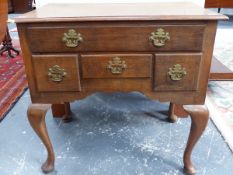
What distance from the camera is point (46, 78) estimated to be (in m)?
1.04

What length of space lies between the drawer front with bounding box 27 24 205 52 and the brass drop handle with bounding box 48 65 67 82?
79mm

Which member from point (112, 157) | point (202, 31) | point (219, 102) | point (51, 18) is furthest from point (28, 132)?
point (219, 102)

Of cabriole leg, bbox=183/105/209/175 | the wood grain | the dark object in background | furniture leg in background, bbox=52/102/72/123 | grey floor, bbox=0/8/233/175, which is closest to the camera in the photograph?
cabriole leg, bbox=183/105/209/175

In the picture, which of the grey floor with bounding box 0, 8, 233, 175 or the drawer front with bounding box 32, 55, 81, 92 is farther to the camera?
the grey floor with bounding box 0, 8, 233, 175

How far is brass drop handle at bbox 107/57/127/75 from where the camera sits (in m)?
1.00

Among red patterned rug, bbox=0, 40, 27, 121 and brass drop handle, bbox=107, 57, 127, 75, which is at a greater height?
brass drop handle, bbox=107, 57, 127, 75

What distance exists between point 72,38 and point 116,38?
17cm

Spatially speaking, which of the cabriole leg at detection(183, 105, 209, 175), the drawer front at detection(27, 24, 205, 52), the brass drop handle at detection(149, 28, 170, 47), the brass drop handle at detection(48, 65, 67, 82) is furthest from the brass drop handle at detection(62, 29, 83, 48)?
the cabriole leg at detection(183, 105, 209, 175)

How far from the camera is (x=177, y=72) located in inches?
39.9

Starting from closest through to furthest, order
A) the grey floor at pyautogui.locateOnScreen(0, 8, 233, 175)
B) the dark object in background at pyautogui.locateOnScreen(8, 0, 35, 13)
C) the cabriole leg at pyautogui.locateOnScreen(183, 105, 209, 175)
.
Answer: the cabriole leg at pyautogui.locateOnScreen(183, 105, 209, 175) < the grey floor at pyautogui.locateOnScreen(0, 8, 233, 175) < the dark object in background at pyautogui.locateOnScreen(8, 0, 35, 13)

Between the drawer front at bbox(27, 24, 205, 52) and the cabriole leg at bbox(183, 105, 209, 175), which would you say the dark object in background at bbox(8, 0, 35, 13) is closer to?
the drawer front at bbox(27, 24, 205, 52)

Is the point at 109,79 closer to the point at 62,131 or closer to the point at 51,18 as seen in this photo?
the point at 51,18

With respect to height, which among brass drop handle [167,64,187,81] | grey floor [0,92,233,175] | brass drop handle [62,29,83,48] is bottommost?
grey floor [0,92,233,175]

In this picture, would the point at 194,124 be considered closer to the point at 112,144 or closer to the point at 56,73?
the point at 112,144
